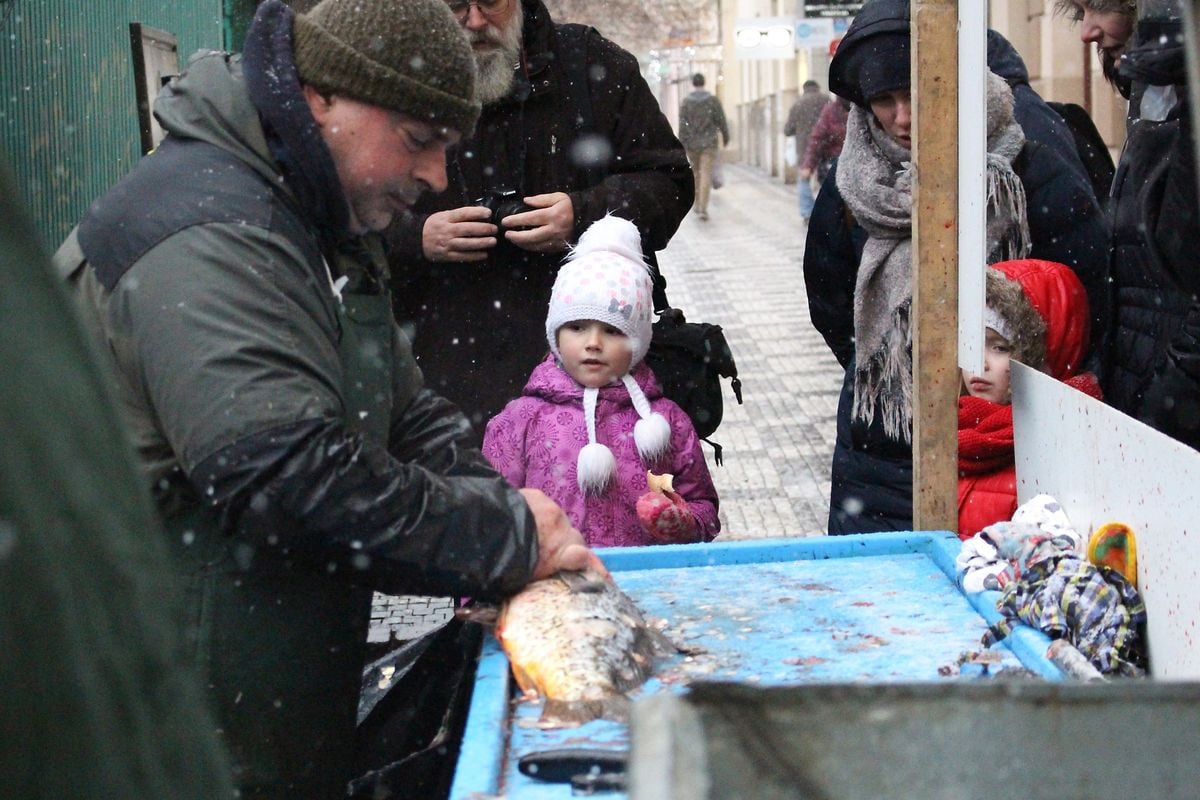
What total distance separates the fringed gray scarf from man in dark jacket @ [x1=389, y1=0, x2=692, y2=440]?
54 cm

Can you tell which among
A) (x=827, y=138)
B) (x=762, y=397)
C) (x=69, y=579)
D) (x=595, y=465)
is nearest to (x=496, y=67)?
(x=595, y=465)

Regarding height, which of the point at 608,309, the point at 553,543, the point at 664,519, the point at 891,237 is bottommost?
the point at 664,519

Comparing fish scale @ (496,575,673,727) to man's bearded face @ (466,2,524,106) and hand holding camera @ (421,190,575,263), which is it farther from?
man's bearded face @ (466,2,524,106)

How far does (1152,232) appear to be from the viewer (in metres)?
2.93

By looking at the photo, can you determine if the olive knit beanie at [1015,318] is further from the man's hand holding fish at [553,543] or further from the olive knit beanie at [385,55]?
the olive knit beanie at [385,55]

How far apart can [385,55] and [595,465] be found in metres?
1.42

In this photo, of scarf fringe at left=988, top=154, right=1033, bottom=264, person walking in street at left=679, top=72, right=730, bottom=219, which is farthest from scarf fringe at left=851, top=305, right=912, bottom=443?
person walking in street at left=679, top=72, right=730, bottom=219

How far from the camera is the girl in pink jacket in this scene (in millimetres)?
3553

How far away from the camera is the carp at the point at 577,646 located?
7.06ft

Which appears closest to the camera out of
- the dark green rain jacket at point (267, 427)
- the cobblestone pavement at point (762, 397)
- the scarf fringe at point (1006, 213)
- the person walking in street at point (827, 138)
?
the dark green rain jacket at point (267, 427)

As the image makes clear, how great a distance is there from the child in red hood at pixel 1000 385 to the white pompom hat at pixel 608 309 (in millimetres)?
694

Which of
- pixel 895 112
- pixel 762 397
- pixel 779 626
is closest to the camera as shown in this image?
pixel 779 626

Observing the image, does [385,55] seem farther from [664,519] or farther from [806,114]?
[806,114]

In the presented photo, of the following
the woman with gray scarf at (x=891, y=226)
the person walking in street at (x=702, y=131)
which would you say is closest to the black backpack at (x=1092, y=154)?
the woman with gray scarf at (x=891, y=226)
